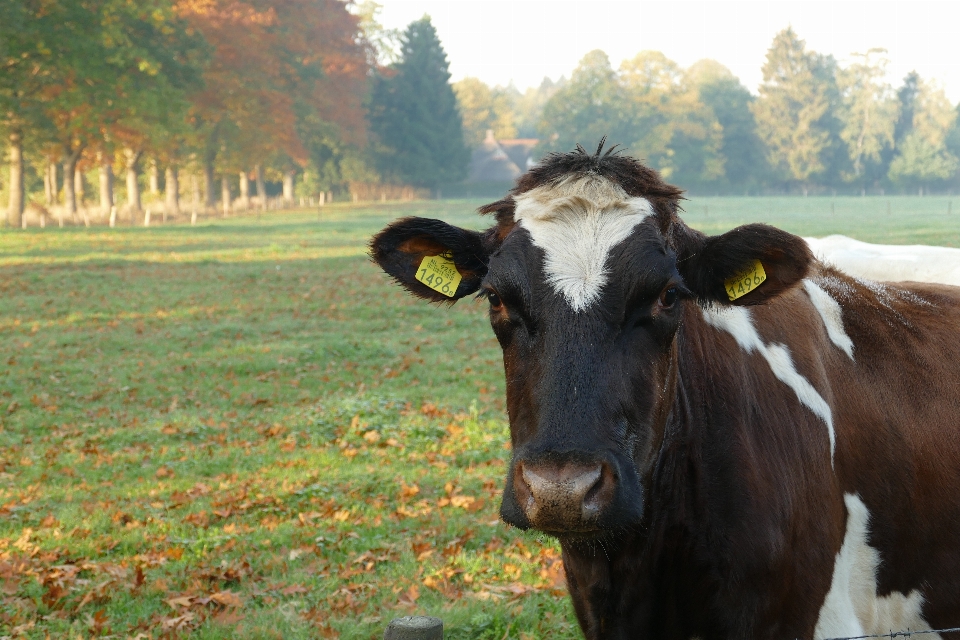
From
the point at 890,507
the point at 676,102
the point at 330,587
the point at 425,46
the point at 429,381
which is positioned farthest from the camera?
the point at 676,102

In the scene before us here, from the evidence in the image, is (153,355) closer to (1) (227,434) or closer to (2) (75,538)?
(1) (227,434)

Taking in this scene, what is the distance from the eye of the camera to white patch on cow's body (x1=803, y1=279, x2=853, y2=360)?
4129 millimetres

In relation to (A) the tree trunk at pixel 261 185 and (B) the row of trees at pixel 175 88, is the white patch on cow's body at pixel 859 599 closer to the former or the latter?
(B) the row of trees at pixel 175 88

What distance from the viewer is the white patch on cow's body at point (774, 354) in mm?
3725

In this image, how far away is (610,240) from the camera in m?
3.27

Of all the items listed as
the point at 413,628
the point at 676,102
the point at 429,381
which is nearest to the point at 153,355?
the point at 429,381

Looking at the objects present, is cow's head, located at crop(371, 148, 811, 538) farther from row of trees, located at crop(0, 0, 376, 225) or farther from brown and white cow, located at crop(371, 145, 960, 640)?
row of trees, located at crop(0, 0, 376, 225)

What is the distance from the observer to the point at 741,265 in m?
3.49

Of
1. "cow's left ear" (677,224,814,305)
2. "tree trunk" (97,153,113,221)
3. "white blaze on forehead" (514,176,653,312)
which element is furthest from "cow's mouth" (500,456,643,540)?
"tree trunk" (97,153,113,221)

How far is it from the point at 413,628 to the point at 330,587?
3.04 meters

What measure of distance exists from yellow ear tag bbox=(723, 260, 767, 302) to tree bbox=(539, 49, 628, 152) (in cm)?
9089

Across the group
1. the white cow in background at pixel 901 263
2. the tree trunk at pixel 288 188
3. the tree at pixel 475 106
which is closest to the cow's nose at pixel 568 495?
the white cow in background at pixel 901 263

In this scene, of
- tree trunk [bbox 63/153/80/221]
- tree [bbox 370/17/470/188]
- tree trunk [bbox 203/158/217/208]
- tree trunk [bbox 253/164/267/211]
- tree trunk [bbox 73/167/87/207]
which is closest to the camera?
tree trunk [bbox 63/153/80/221]

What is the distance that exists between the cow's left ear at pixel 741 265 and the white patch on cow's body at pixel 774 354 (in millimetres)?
142
